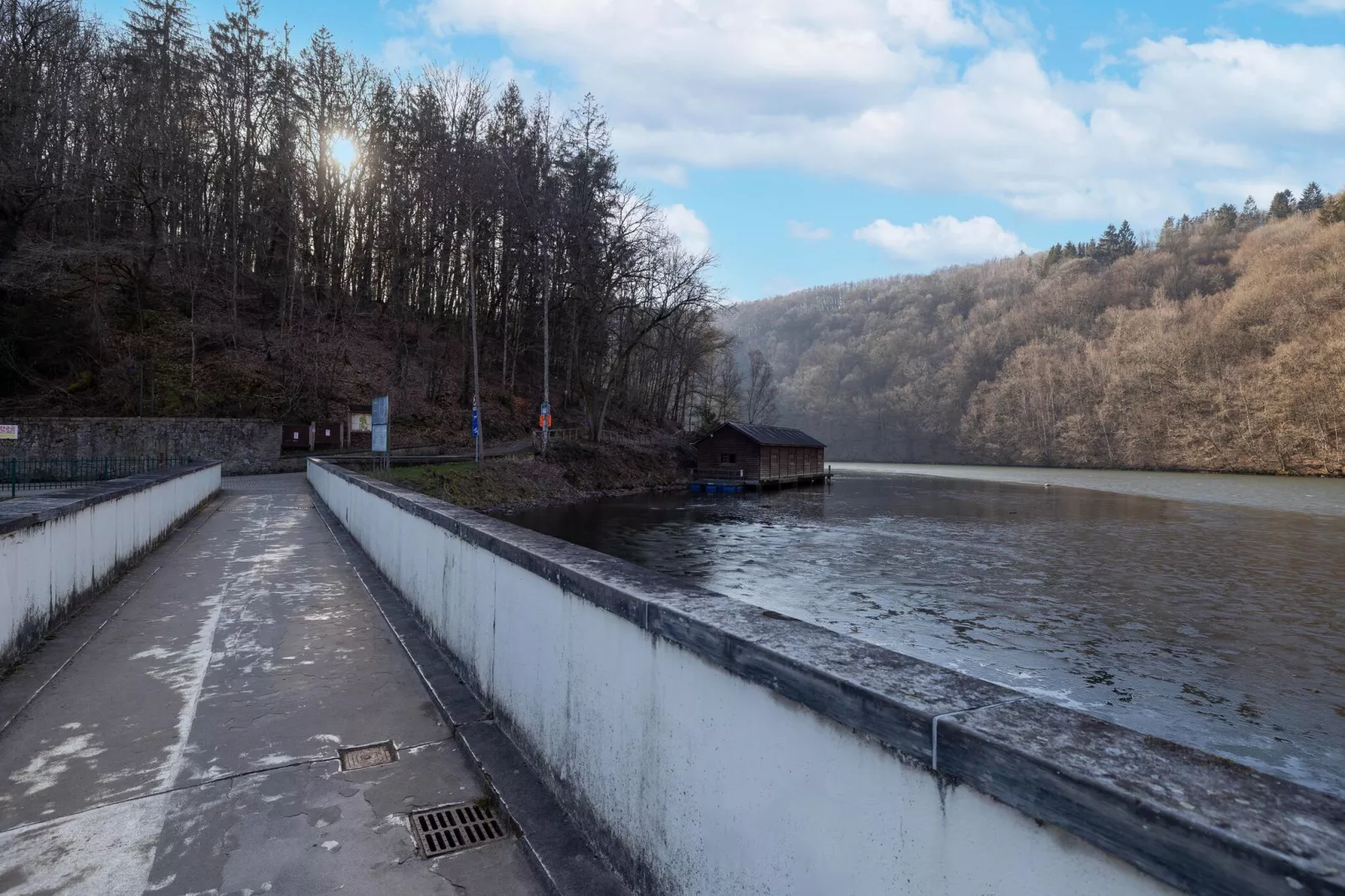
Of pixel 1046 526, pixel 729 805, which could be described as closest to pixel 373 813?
pixel 729 805

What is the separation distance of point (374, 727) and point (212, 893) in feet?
5.14

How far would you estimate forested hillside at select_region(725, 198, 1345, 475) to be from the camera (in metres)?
73.4

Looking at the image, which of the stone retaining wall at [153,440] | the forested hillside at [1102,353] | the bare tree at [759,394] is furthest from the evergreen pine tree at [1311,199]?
the stone retaining wall at [153,440]

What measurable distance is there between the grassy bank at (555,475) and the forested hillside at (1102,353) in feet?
37.5

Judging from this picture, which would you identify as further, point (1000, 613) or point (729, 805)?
point (1000, 613)

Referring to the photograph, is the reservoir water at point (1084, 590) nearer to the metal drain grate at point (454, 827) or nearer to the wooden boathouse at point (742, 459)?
the metal drain grate at point (454, 827)

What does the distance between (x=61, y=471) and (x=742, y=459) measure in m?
37.1

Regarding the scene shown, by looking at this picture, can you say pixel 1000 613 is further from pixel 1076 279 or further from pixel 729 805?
pixel 1076 279

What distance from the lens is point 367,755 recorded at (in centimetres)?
387

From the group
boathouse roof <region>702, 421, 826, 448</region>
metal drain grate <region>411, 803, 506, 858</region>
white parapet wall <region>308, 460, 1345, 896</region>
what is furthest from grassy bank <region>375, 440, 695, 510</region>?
white parapet wall <region>308, 460, 1345, 896</region>

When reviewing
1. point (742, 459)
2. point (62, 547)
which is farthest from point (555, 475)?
point (62, 547)

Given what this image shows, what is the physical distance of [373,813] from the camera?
327cm

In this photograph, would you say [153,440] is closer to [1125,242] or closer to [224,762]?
[224,762]

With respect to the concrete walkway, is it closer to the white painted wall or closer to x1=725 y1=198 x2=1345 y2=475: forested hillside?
the white painted wall
